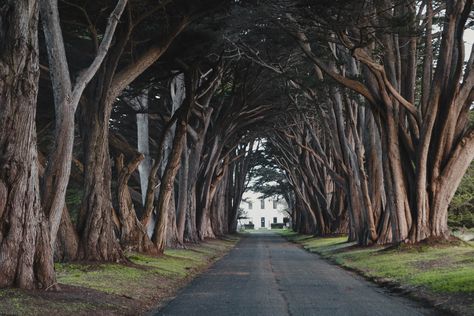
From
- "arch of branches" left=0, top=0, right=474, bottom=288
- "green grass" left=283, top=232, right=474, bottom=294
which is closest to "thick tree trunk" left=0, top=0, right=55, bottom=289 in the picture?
"arch of branches" left=0, top=0, right=474, bottom=288

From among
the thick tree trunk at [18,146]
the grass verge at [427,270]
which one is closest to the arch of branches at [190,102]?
the thick tree trunk at [18,146]

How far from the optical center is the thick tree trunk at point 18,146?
10.7 metres

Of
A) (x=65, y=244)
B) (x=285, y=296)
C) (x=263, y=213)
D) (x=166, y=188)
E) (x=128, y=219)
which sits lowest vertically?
(x=285, y=296)

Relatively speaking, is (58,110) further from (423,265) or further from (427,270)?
(423,265)

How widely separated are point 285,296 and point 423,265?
6246 millimetres

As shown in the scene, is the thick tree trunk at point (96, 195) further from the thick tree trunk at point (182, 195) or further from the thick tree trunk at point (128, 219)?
the thick tree trunk at point (182, 195)

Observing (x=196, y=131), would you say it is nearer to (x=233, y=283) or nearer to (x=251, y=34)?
(x=251, y=34)

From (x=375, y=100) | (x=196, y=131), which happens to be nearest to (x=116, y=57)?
(x=375, y=100)

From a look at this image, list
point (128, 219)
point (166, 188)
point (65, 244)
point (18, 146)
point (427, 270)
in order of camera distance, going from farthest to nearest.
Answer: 1. point (166, 188)
2. point (128, 219)
3. point (427, 270)
4. point (65, 244)
5. point (18, 146)

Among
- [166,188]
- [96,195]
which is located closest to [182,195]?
[166,188]

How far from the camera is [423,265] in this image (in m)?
18.6

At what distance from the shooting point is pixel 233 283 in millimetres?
16625

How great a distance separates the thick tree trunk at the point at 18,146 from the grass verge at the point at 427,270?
6623mm

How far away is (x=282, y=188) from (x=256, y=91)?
41595 mm
